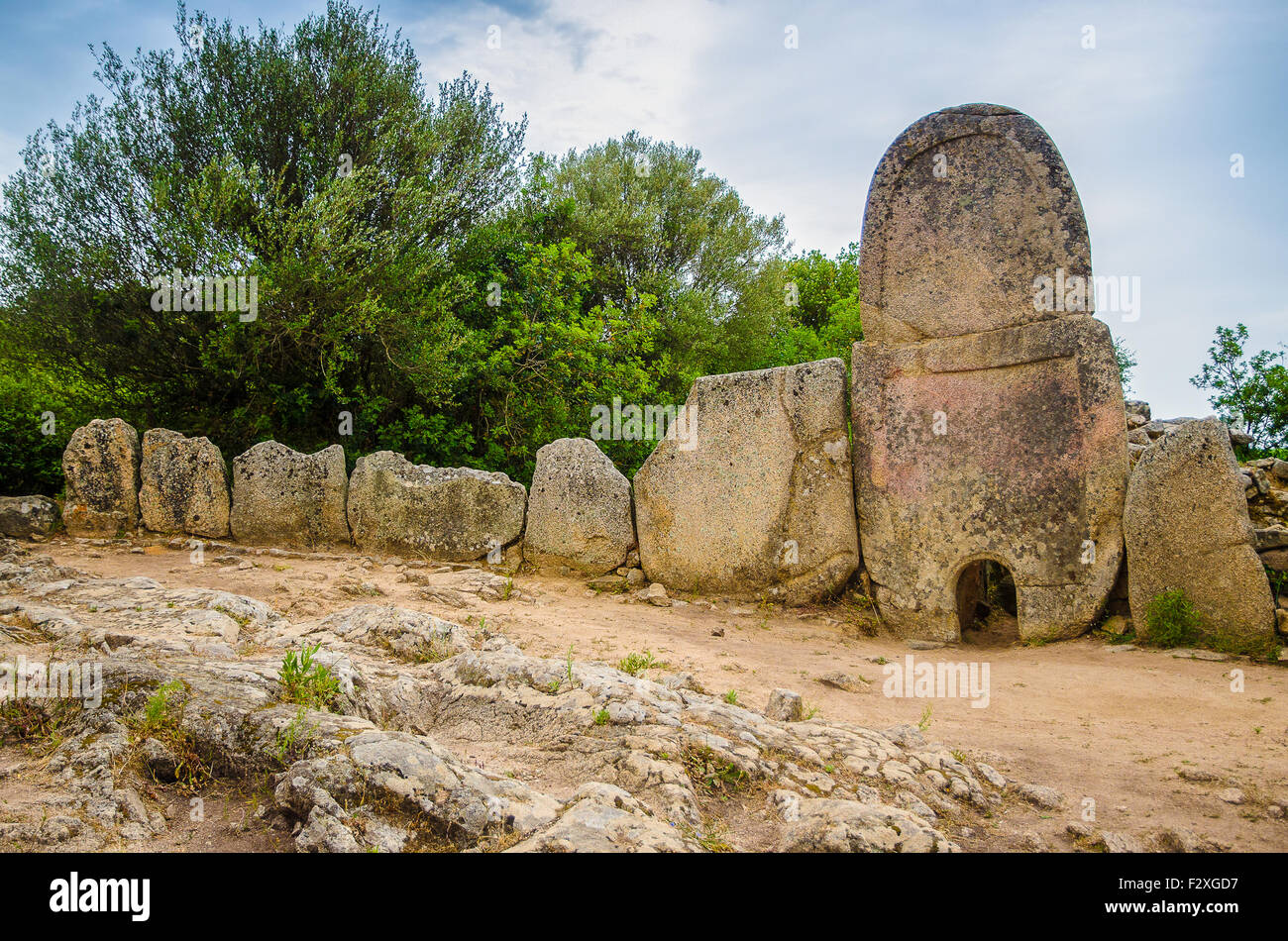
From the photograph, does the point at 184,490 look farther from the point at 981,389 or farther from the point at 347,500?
the point at 981,389

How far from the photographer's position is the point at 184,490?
881 centimetres

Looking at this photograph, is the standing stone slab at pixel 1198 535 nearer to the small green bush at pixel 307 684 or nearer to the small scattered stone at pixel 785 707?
the small scattered stone at pixel 785 707

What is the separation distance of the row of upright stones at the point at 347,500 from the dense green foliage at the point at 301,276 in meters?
1.76

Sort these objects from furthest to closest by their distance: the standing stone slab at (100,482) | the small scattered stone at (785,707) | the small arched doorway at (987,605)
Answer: the standing stone slab at (100,482) < the small arched doorway at (987,605) < the small scattered stone at (785,707)

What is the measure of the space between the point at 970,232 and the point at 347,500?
645 centimetres

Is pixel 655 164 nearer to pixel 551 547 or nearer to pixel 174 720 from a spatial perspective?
pixel 551 547

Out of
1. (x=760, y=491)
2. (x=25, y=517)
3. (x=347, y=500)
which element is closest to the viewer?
(x=760, y=491)

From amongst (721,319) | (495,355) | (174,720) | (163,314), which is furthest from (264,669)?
(721,319)

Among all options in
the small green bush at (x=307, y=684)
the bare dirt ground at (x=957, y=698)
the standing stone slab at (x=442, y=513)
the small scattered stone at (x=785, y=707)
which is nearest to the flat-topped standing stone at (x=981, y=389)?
the bare dirt ground at (x=957, y=698)

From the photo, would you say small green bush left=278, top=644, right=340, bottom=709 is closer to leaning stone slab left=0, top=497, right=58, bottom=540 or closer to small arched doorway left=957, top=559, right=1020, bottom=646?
small arched doorway left=957, top=559, right=1020, bottom=646

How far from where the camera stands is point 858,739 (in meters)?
3.93

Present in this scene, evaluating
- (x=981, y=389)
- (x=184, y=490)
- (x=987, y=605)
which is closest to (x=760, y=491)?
(x=981, y=389)

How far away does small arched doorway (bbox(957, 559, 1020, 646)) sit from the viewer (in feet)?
24.1

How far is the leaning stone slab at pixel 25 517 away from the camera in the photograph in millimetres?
8562
